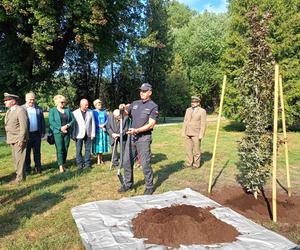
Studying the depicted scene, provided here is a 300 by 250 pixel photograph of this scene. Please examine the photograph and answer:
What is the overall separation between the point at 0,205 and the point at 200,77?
36.5 meters

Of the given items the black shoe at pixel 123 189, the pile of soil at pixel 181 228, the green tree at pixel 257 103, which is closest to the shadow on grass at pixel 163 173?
the black shoe at pixel 123 189

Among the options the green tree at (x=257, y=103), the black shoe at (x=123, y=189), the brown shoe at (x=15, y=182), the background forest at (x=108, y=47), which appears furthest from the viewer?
the background forest at (x=108, y=47)

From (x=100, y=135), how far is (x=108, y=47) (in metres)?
13.9

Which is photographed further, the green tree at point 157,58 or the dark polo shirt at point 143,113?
the green tree at point 157,58

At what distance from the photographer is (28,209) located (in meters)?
6.32

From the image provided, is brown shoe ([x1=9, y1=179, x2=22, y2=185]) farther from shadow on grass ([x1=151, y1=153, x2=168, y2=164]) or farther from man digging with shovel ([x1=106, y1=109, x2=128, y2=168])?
shadow on grass ([x1=151, y1=153, x2=168, y2=164])

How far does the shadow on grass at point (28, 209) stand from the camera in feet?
18.1

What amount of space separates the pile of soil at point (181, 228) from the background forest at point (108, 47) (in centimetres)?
751

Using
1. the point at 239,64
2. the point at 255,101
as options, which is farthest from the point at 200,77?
the point at 255,101

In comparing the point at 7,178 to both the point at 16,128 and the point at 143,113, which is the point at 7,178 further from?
the point at 143,113

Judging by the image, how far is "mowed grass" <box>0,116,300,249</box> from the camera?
5.14m

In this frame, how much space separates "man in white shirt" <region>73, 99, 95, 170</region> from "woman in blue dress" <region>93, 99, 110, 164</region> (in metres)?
0.39

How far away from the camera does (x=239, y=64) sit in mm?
20922

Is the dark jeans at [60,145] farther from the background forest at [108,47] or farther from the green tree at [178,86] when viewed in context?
the green tree at [178,86]
